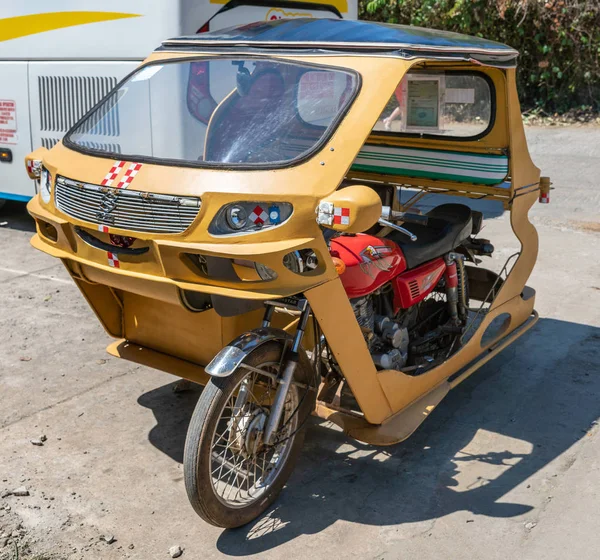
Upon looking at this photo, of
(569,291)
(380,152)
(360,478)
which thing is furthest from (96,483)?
(569,291)

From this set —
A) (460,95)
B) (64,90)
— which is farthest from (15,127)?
(460,95)

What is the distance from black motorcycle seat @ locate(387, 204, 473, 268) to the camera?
439 centimetres

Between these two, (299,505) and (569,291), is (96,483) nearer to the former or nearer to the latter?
(299,505)

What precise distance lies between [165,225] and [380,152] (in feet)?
8.01

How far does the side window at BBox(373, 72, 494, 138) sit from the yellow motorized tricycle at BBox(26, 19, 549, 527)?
20cm

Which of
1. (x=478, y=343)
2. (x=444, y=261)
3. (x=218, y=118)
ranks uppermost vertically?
(x=218, y=118)

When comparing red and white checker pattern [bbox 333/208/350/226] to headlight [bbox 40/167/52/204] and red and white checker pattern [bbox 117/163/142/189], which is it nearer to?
red and white checker pattern [bbox 117/163/142/189]

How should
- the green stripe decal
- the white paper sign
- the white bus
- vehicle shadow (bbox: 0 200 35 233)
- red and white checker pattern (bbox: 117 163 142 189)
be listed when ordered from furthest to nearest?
vehicle shadow (bbox: 0 200 35 233) < the white bus < the white paper sign < the green stripe decal < red and white checker pattern (bbox: 117 163 142 189)

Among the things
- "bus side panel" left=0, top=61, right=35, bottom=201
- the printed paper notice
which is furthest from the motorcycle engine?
"bus side panel" left=0, top=61, right=35, bottom=201

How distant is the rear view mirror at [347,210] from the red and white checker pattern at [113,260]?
94cm

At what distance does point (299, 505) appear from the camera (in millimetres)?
3783

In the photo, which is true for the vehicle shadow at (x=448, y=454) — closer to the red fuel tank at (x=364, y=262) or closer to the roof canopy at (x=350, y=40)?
the red fuel tank at (x=364, y=262)

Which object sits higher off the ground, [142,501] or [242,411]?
[242,411]

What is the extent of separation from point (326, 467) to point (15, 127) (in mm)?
6024
